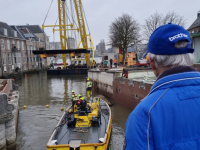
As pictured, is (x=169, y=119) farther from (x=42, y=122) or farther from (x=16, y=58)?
(x=16, y=58)

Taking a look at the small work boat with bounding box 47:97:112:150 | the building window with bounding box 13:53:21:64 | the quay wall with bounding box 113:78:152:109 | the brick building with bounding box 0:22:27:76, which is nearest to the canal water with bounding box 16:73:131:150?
the quay wall with bounding box 113:78:152:109

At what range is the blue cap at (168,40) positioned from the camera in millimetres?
1354

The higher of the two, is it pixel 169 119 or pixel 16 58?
pixel 16 58

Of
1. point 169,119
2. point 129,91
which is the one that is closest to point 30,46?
point 129,91

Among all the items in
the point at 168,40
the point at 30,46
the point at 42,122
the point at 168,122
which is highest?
the point at 30,46

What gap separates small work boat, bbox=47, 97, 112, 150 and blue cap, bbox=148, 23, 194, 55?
6015 millimetres

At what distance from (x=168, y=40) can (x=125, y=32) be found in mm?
38726

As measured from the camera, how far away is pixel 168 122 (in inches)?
47.6

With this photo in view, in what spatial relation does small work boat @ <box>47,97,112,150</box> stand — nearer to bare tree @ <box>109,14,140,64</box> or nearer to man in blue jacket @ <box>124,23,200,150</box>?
man in blue jacket @ <box>124,23,200,150</box>

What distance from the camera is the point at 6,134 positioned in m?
7.97

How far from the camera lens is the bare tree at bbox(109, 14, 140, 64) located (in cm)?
3866

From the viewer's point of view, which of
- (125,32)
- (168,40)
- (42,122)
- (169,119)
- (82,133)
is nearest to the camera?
(169,119)

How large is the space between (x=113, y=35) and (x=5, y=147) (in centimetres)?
3547

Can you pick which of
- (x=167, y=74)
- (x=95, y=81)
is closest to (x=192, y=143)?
(x=167, y=74)
